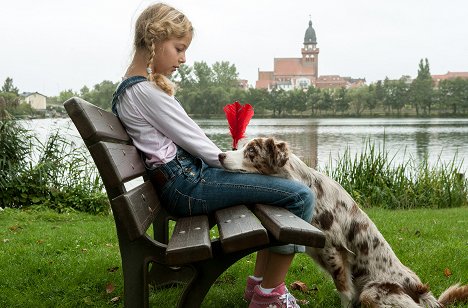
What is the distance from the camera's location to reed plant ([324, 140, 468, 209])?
988 centimetres

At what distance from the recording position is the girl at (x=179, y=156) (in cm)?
317

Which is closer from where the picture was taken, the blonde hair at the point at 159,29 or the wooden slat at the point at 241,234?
the wooden slat at the point at 241,234

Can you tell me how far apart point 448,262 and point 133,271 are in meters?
3.11

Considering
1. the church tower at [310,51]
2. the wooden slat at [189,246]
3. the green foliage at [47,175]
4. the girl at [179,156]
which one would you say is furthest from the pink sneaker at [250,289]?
the church tower at [310,51]

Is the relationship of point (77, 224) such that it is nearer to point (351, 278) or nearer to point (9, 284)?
point (9, 284)

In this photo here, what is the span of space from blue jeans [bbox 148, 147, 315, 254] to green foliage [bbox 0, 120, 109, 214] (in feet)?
19.3

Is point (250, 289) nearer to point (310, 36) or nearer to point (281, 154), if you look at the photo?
point (281, 154)

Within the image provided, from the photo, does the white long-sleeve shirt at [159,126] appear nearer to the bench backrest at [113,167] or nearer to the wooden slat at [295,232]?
the bench backrest at [113,167]

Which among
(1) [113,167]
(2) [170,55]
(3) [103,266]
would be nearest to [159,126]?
(2) [170,55]

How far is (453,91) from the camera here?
252 ft

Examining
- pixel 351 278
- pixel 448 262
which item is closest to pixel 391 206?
pixel 448 262

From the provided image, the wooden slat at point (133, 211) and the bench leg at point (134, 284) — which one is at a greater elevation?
the wooden slat at point (133, 211)

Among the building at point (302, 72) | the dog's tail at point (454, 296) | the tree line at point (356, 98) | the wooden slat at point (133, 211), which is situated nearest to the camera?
the wooden slat at point (133, 211)

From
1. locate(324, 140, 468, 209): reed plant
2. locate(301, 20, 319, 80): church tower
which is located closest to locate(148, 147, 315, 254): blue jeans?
locate(324, 140, 468, 209): reed plant
